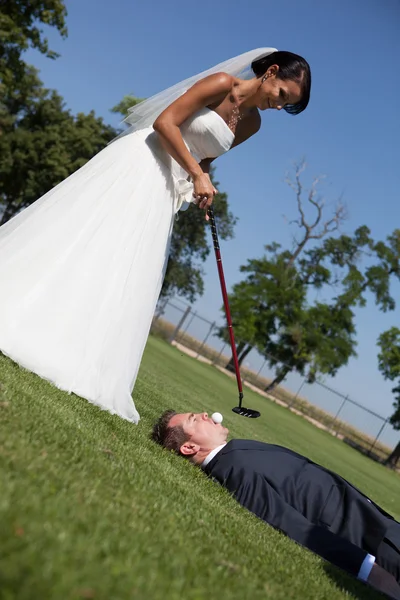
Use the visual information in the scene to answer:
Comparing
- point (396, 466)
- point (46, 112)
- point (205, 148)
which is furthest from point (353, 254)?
point (205, 148)

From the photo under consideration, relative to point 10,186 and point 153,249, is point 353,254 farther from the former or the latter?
point 153,249

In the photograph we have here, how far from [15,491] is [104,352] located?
2.71 m

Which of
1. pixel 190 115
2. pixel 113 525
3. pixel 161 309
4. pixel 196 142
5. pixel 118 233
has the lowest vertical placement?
pixel 113 525

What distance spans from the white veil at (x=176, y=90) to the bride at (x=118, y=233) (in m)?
0.01

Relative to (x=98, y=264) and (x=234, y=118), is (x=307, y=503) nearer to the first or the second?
(x=98, y=264)

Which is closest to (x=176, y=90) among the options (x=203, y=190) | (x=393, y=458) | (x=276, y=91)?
(x=276, y=91)

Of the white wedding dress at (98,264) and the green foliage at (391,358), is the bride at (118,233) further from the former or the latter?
the green foliage at (391,358)

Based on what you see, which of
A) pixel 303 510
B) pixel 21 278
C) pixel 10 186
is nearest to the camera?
pixel 303 510

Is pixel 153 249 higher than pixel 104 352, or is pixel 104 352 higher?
pixel 153 249

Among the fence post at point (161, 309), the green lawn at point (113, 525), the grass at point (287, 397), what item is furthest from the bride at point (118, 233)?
the fence post at point (161, 309)

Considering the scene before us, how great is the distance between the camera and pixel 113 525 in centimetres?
217

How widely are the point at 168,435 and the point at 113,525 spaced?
255 centimetres

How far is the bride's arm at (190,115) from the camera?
486cm

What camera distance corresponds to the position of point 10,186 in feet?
151
